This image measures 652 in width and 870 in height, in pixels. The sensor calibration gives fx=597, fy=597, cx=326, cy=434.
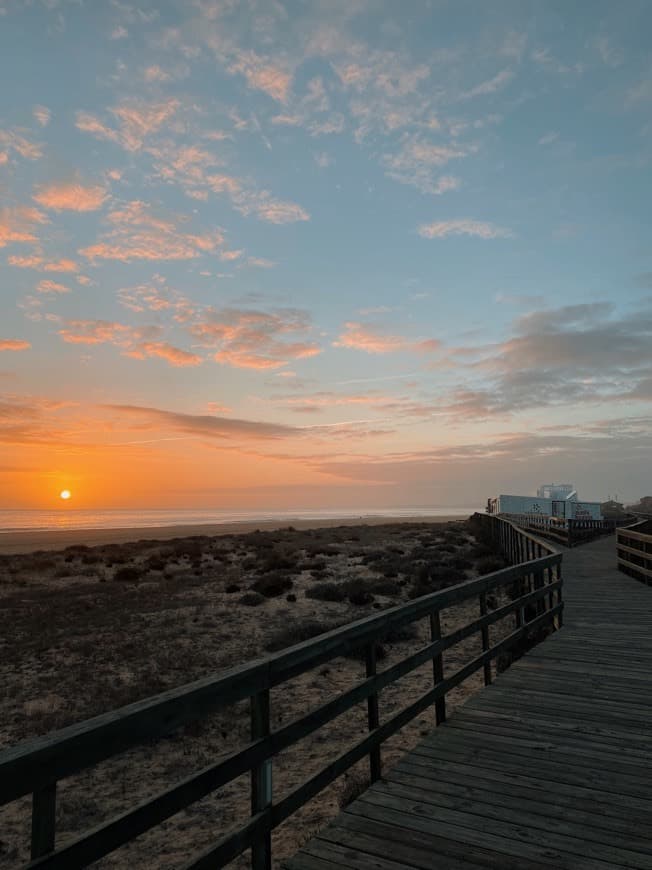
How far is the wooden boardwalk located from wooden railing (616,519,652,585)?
880cm

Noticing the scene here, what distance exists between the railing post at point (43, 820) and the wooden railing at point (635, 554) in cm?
1573

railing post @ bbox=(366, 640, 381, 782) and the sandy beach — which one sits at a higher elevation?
railing post @ bbox=(366, 640, 381, 782)

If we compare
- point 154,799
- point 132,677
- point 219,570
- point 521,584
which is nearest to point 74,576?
point 219,570

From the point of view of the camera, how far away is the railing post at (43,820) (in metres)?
2.25

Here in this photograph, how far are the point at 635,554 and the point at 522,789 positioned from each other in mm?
14461

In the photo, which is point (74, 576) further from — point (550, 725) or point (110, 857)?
point (550, 725)

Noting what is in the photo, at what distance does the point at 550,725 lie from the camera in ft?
19.4

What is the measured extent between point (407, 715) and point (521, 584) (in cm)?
1184

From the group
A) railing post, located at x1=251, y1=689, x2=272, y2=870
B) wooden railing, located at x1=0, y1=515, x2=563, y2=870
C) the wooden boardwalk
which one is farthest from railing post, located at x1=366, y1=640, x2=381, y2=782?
railing post, located at x1=251, y1=689, x2=272, y2=870

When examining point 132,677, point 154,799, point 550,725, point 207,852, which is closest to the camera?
point 154,799

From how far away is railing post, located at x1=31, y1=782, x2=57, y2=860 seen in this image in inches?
88.5

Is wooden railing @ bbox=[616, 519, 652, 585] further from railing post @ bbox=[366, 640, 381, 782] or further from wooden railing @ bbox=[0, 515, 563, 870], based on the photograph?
railing post @ bbox=[366, 640, 381, 782]

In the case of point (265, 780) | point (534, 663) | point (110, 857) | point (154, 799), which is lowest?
point (110, 857)

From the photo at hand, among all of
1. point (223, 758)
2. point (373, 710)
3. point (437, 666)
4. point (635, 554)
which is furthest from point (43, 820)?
point (635, 554)
